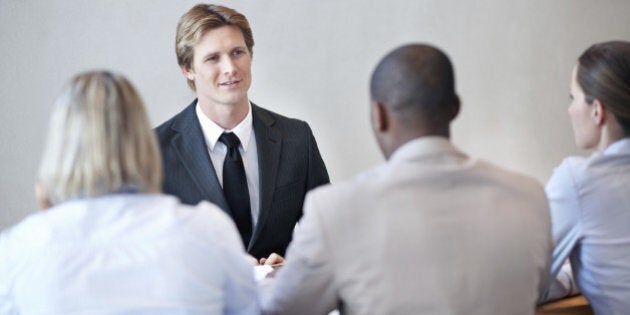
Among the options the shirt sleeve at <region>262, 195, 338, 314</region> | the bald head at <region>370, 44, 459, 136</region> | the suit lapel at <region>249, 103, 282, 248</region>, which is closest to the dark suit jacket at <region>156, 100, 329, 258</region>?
the suit lapel at <region>249, 103, 282, 248</region>

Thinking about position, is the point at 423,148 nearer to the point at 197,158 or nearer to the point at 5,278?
the point at 5,278

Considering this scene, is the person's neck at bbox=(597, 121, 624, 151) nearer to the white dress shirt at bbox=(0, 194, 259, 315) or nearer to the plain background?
the white dress shirt at bbox=(0, 194, 259, 315)

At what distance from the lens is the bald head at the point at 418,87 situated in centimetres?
172

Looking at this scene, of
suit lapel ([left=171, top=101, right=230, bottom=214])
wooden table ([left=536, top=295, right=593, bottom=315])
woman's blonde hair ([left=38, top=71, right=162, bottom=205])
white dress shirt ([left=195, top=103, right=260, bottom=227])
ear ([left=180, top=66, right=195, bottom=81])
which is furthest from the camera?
ear ([left=180, top=66, right=195, bottom=81])

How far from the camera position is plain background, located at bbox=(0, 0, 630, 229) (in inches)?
147

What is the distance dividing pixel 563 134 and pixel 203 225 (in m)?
3.72

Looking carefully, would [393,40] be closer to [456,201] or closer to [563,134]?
[563,134]

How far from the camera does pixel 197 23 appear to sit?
2.92 meters

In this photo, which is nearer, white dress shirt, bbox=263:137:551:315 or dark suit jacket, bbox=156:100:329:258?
white dress shirt, bbox=263:137:551:315

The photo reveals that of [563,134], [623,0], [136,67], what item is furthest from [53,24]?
[623,0]

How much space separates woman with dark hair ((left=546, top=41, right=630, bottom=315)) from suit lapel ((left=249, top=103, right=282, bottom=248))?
40.6 inches

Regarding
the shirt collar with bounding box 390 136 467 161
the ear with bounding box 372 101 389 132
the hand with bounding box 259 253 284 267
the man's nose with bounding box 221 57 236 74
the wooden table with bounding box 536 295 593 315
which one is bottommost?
the wooden table with bounding box 536 295 593 315

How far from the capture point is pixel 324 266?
169cm

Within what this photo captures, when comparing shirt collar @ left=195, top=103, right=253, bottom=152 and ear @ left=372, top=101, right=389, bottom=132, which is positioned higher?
ear @ left=372, top=101, right=389, bottom=132
